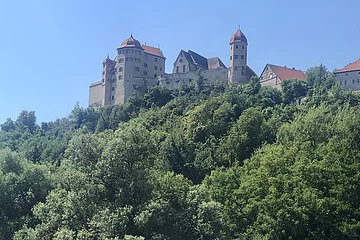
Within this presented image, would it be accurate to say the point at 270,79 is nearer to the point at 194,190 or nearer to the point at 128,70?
the point at 128,70

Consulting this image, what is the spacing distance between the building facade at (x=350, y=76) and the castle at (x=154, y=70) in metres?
14.8

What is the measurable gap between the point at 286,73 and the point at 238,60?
8.40m

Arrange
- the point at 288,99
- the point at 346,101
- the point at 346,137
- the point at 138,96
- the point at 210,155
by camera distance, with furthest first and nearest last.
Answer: the point at 138,96 → the point at 288,99 → the point at 346,101 → the point at 210,155 → the point at 346,137

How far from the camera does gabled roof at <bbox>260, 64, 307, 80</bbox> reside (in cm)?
8061

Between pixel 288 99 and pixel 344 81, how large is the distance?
10.5 metres

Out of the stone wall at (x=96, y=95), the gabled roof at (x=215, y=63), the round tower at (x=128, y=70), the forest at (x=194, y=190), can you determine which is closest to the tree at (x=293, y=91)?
the forest at (x=194, y=190)

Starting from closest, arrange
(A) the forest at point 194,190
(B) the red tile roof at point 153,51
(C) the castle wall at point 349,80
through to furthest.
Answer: (A) the forest at point 194,190, (C) the castle wall at point 349,80, (B) the red tile roof at point 153,51

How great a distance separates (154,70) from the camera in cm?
9331

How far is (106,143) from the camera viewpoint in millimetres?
27859

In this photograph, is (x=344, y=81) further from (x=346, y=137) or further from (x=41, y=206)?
(x=41, y=206)

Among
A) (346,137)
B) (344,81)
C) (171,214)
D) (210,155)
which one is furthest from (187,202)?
(344,81)

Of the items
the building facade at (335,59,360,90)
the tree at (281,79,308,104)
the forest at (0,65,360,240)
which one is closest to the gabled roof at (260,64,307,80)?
the tree at (281,79,308,104)

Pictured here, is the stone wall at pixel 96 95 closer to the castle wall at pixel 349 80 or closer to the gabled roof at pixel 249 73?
the gabled roof at pixel 249 73

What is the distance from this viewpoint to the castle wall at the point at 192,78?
8350cm
